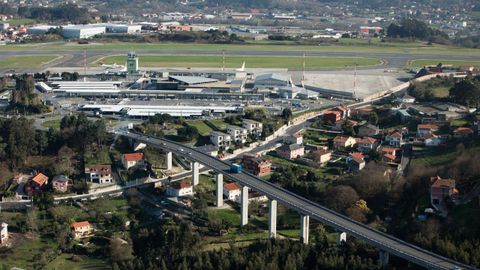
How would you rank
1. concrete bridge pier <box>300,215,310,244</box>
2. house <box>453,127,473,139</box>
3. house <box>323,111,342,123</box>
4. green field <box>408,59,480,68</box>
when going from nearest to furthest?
concrete bridge pier <box>300,215,310,244</box> < house <box>453,127,473,139</box> < house <box>323,111,342,123</box> < green field <box>408,59,480,68</box>

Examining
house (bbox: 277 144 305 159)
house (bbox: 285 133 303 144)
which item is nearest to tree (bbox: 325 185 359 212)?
house (bbox: 277 144 305 159)

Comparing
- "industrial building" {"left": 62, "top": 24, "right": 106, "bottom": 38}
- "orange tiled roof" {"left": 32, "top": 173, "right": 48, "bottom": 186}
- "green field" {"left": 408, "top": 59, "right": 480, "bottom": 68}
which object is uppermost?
"industrial building" {"left": 62, "top": 24, "right": 106, "bottom": 38}

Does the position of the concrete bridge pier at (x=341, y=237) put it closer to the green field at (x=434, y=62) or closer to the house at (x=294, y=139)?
the house at (x=294, y=139)

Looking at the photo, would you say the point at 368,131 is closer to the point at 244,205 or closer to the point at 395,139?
the point at 395,139

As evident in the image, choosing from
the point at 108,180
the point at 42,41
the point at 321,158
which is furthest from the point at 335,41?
the point at 108,180

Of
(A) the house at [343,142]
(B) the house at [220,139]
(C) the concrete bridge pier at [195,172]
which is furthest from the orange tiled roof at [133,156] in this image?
(A) the house at [343,142]

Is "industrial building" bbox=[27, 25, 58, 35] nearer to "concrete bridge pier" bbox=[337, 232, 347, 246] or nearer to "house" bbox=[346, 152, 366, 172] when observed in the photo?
"house" bbox=[346, 152, 366, 172]

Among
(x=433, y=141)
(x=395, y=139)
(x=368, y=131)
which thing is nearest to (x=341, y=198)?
(x=395, y=139)
